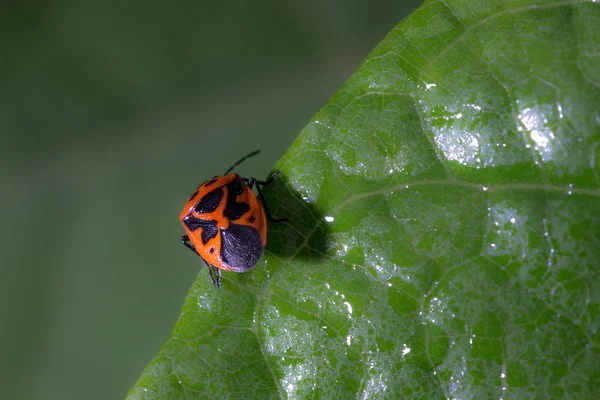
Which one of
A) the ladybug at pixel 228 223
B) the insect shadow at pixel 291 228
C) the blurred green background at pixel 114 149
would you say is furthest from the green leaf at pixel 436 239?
the blurred green background at pixel 114 149

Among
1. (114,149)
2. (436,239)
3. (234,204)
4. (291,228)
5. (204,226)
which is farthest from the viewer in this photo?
(114,149)

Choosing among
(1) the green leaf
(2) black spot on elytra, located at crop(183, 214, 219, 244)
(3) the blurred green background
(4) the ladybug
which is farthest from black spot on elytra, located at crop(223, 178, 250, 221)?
(3) the blurred green background

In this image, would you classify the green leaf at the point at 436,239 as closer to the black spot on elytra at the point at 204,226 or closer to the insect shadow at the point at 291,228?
the insect shadow at the point at 291,228

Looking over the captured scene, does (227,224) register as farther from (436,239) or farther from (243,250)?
(436,239)

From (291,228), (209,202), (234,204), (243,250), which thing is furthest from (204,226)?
(291,228)

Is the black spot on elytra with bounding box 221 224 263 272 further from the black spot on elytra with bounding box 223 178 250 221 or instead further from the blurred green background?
the blurred green background
